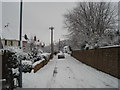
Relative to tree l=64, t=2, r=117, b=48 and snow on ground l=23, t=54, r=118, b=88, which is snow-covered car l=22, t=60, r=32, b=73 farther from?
tree l=64, t=2, r=117, b=48

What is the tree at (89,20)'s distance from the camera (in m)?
39.7

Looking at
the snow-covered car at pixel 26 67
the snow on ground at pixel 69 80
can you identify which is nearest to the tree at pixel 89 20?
the snow-covered car at pixel 26 67

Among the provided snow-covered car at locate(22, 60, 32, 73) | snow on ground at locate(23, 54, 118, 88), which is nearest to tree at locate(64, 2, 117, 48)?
snow-covered car at locate(22, 60, 32, 73)

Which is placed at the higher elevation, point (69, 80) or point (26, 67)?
point (26, 67)

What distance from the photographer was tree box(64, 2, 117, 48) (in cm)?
3966

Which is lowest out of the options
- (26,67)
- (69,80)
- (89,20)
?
(69,80)

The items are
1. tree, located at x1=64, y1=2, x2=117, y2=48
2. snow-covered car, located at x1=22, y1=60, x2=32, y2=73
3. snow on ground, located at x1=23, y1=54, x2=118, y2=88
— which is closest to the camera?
snow on ground, located at x1=23, y1=54, x2=118, y2=88

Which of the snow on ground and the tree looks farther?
the tree

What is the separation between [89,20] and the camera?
133 feet

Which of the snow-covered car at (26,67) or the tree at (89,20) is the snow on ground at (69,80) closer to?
the snow-covered car at (26,67)

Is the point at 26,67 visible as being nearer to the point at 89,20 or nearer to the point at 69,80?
the point at 69,80

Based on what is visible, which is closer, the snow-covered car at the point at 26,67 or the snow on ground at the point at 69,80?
the snow on ground at the point at 69,80

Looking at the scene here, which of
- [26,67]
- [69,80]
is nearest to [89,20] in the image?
[26,67]

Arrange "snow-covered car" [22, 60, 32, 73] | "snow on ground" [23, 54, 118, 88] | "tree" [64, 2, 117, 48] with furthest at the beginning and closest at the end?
1. "tree" [64, 2, 117, 48]
2. "snow-covered car" [22, 60, 32, 73]
3. "snow on ground" [23, 54, 118, 88]
